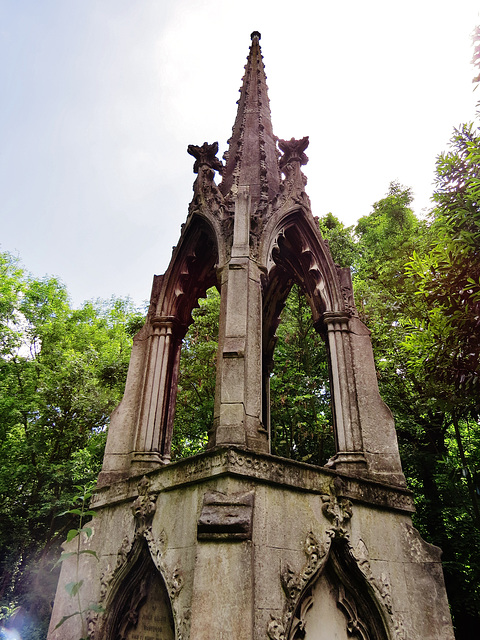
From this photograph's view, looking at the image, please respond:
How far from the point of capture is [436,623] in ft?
14.5

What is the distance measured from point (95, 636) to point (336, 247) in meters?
13.8

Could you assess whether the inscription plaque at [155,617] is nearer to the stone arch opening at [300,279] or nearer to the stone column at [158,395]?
the stone column at [158,395]

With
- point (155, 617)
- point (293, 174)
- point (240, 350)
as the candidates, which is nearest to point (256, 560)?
point (155, 617)

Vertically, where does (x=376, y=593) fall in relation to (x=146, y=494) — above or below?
below

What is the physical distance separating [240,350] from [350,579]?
2403mm

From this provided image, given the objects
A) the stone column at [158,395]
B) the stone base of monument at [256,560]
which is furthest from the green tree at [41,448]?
the stone base of monument at [256,560]

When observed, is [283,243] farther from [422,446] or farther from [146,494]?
[422,446]

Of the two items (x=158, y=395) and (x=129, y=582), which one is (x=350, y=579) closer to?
(x=129, y=582)

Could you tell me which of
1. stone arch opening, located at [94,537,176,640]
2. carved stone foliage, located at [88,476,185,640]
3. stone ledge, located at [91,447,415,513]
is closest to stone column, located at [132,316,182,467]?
stone ledge, located at [91,447,415,513]

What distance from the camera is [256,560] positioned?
3629 mm

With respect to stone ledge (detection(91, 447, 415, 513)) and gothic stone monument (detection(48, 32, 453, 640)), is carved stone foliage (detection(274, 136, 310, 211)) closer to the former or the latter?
gothic stone monument (detection(48, 32, 453, 640))

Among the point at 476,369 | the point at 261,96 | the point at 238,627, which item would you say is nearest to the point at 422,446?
the point at 476,369

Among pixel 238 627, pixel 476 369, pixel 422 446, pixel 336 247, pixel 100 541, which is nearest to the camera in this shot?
pixel 238 627

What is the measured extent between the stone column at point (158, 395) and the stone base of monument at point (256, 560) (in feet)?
2.19
